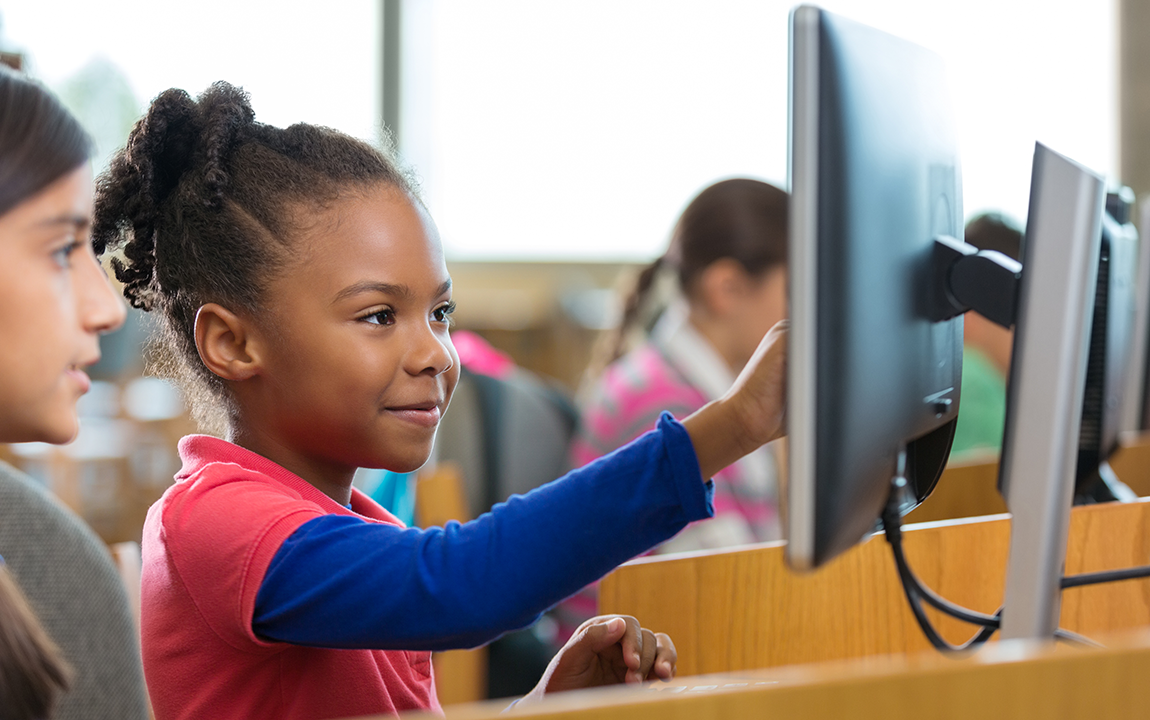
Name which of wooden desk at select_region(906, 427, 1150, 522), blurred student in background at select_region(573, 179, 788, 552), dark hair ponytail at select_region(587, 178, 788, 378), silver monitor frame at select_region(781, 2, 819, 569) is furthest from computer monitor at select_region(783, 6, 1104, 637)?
dark hair ponytail at select_region(587, 178, 788, 378)

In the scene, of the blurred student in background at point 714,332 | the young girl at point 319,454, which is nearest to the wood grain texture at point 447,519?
the blurred student in background at point 714,332

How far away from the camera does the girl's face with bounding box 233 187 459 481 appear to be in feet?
2.54

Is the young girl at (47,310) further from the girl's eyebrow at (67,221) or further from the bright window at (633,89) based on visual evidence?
the bright window at (633,89)

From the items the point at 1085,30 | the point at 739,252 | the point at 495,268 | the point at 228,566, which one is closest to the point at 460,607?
the point at 228,566

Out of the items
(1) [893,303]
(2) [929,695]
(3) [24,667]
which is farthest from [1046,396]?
(3) [24,667]

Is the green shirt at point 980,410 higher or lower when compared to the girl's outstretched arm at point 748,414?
lower

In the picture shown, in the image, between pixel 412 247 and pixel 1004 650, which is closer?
pixel 1004 650

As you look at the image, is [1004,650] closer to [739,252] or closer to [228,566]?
[228,566]

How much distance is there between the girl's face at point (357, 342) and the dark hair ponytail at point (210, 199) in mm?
27

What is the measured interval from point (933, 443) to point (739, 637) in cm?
27

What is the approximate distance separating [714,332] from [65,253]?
1.44 metres

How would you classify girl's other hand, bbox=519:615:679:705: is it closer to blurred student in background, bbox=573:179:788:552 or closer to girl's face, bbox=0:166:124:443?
girl's face, bbox=0:166:124:443

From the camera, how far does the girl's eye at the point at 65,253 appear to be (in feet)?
1.97

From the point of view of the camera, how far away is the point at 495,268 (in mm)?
4137
